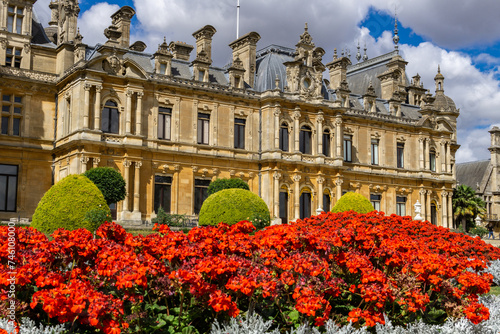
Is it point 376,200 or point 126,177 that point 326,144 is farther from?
point 126,177

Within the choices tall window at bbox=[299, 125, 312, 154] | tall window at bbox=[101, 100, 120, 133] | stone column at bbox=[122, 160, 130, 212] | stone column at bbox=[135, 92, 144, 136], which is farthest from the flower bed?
tall window at bbox=[299, 125, 312, 154]

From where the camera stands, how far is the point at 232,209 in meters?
24.8

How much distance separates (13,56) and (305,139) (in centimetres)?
1914

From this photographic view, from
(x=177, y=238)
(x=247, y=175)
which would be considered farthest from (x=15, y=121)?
(x=177, y=238)

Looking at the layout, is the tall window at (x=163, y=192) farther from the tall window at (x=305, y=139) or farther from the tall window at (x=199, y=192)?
the tall window at (x=305, y=139)

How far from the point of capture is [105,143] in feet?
104

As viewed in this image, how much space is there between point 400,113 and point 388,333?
39.4 metres

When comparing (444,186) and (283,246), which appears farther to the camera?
(444,186)

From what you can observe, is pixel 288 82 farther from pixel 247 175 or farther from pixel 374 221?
pixel 374 221

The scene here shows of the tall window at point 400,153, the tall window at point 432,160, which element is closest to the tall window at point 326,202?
the tall window at point 400,153

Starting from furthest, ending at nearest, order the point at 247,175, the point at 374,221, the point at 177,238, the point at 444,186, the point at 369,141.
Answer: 1. the point at 444,186
2. the point at 369,141
3. the point at 247,175
4. the point at 374,221
5. the point at 177,238

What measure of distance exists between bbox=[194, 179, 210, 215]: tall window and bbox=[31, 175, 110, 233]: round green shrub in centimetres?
1426

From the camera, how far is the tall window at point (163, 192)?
33.8 m

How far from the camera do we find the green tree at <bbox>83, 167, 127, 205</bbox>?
28156 millimetres
